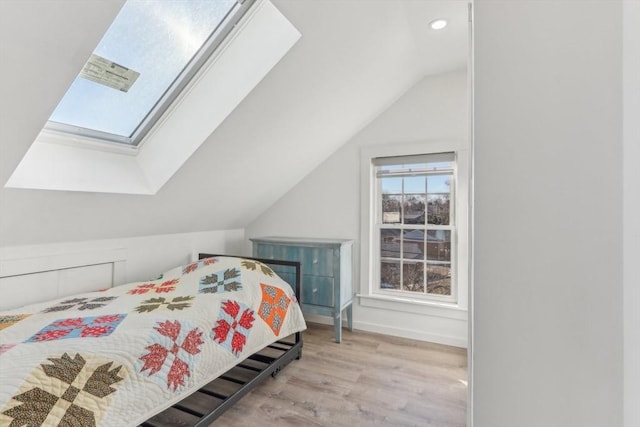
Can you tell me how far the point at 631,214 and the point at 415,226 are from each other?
2.73 m

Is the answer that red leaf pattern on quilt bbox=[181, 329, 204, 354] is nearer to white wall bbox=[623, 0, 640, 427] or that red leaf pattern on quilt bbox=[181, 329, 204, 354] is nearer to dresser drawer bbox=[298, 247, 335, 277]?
dresser drawer bbox=[298, 247, 335, 277]

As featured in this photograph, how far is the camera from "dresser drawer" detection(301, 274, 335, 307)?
2.74 m

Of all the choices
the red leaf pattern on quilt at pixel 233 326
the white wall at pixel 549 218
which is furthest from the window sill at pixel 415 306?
the white wall at pixel 549 218

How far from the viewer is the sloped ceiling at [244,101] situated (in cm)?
115

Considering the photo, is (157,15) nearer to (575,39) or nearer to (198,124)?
(198,124)

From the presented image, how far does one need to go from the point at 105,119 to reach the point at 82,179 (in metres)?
0.39

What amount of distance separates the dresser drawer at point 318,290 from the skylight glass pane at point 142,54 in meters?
1.86

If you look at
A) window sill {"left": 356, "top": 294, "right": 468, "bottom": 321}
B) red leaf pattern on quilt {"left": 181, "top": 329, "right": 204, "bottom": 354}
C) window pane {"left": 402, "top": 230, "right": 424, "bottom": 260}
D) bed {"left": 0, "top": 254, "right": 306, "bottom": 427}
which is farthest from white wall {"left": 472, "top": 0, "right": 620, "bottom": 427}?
window pane {"left": 402, "top": 230, "right": 424, "bottom": 260}

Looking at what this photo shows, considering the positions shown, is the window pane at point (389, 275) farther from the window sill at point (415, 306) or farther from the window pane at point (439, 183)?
the window pane at point (439, 183)

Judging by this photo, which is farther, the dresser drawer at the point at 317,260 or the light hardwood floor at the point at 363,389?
the dresser drawer at the point at 317,260

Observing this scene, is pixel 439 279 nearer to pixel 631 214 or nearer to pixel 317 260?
pixel 317 260

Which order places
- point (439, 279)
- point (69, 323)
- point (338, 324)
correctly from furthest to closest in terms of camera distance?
point (439, 279) → point (338, 324) → point (69, 323)

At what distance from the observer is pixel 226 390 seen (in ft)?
6.54

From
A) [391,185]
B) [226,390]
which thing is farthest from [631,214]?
[391,185]
